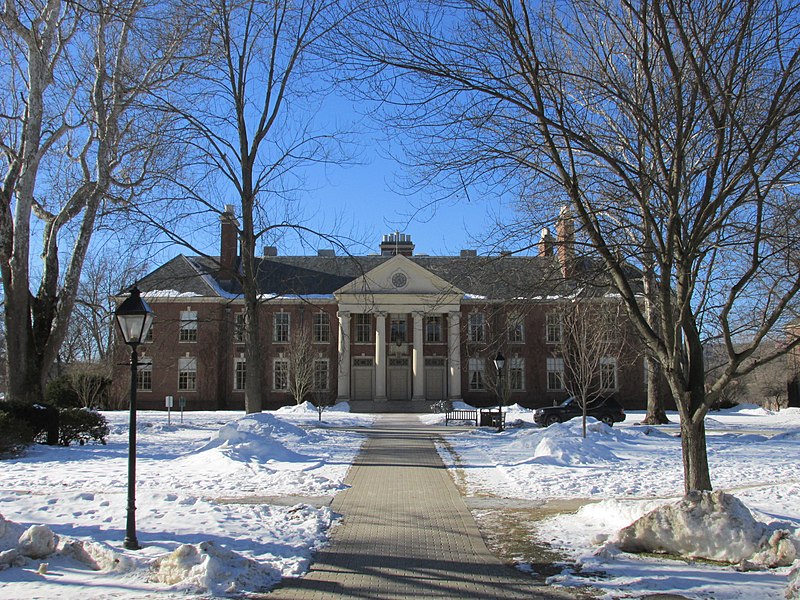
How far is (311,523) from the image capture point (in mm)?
8945

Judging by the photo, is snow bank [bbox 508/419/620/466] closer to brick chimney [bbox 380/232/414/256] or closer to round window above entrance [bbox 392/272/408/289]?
round window above entrance [bbox 392/272/408/289]

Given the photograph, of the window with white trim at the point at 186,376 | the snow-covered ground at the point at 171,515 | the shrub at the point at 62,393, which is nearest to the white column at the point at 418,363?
the window with white trim at the point at 186,376

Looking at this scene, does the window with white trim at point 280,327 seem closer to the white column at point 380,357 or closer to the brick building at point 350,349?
the brick building at point 350,349

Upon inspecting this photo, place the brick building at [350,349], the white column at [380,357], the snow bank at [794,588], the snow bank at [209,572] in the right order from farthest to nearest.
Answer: the brick building at [350,349], the white column at [380,357], the snow bank at [209,572], the snow bank at [794,588]

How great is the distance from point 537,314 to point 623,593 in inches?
1573

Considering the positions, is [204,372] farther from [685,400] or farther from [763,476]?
[685,400]

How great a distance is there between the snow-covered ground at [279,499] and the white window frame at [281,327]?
2308 cm

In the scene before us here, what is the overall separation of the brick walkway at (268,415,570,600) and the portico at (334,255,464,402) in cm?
3060

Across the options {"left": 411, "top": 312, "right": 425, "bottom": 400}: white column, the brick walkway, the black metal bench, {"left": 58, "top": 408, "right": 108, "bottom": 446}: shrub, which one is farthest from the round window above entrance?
the brick walkway

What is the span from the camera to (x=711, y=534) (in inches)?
277

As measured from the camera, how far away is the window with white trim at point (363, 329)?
1811 inches

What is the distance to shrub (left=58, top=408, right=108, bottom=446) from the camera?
17.4 metres

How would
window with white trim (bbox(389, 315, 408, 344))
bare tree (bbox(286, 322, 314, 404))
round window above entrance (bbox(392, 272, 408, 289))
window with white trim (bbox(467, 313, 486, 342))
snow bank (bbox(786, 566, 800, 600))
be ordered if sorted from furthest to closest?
window with white trim (bbox(389, 315, 408, 344)) → round window above entrance (bbox(392, 272, 408, 289)) → bare tree (bbox(286, 322, 314, 404)) → window with white trim (bbox(467, 313, 486, 342)) → snow bank (bbox(786, 566, 800, 600))

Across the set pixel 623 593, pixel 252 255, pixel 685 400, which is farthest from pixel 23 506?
pixel 252 255
